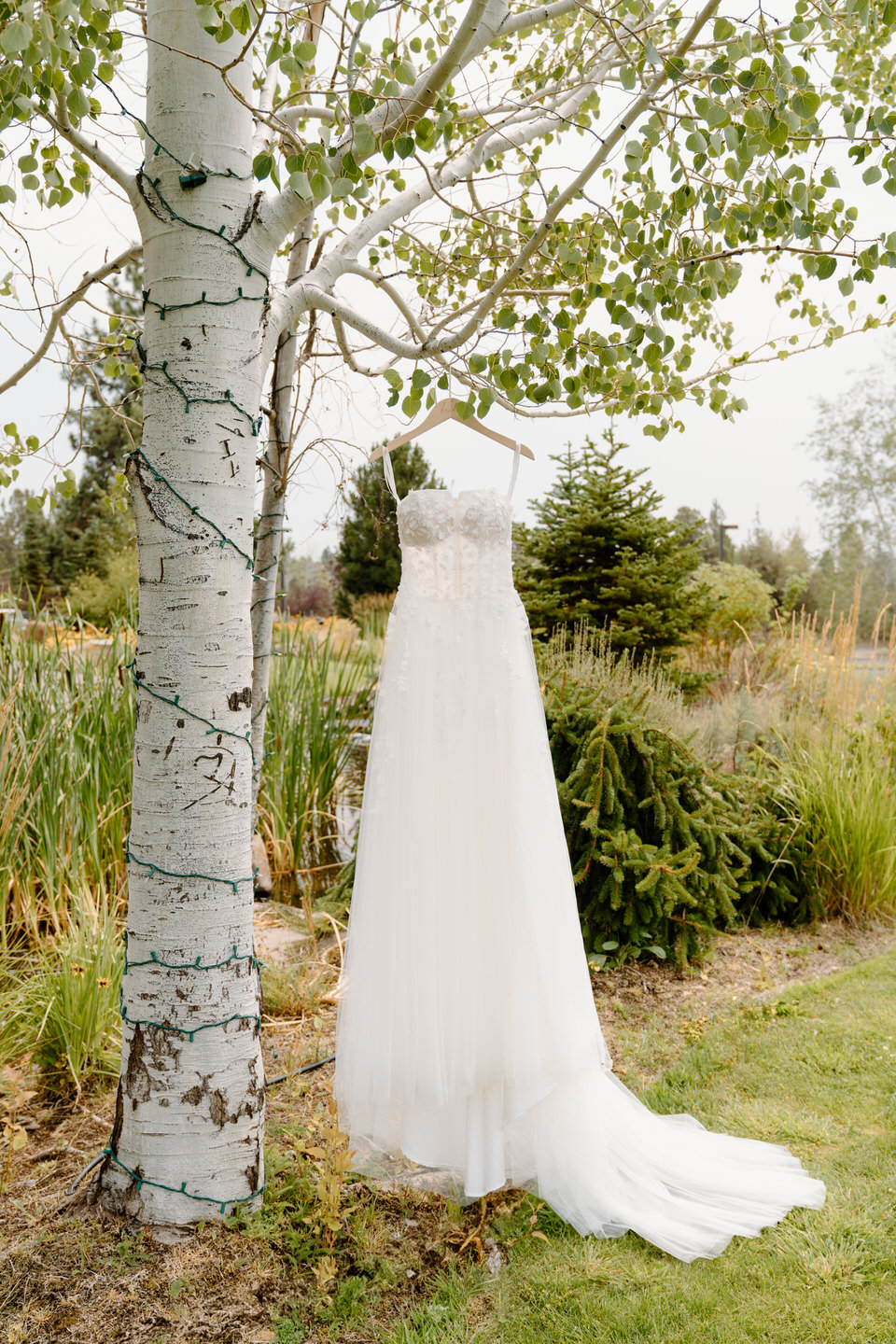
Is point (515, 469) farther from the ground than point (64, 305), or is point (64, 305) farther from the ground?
point (64, 305)

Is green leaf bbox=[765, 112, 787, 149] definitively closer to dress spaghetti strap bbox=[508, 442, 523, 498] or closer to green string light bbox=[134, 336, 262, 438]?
dress spaghetti strap bbox=[508, 442, 523, 498]

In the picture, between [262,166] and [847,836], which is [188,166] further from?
[847,836]

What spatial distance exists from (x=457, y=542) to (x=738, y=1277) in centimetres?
186

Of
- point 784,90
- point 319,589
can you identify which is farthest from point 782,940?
point 319,589

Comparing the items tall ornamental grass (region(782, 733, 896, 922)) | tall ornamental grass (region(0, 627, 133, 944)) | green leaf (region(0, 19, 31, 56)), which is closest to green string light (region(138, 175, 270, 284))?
green leaf (region(0, 19, 31, 56))

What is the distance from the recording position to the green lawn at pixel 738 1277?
1.79 meters

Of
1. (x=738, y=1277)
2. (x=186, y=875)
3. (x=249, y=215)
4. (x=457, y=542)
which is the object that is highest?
(x=249, y=215)

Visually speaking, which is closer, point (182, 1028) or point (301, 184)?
point (301, 184)

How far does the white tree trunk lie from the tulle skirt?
0.40 m

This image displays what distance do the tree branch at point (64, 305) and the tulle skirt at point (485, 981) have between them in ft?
4.18

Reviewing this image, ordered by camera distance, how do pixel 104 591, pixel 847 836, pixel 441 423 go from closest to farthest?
pixel 441 423, pixel 847 836, pixel 104 591

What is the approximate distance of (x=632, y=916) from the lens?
3.63 meters

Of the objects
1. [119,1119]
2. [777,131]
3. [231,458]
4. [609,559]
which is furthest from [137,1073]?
[609,559]

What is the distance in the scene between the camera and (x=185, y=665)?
187 centimetres
